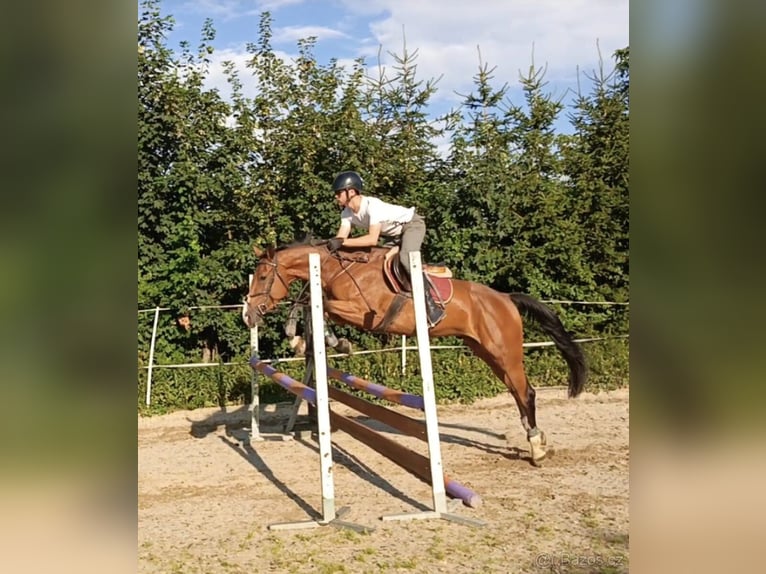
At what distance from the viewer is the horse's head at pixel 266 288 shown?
4762mm

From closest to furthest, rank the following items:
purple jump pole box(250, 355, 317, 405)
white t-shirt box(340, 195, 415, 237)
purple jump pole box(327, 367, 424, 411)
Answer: purple jump pole box(327, 367, 424, 411)
purple jump pole box(250, 355, 317, 405)
white t-shirt box(340, 195, 415, 237)

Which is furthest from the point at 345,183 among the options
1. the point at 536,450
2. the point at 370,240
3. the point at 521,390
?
the point at 536,450

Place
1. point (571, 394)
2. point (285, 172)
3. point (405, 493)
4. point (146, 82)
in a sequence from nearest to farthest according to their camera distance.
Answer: point (405, 493), point (571, 394), point (146, 82), point (285, 172)

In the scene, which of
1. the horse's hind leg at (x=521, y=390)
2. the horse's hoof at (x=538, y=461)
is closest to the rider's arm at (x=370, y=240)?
the horse's hind leg at (x=521, y=390)

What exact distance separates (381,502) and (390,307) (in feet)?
4.81

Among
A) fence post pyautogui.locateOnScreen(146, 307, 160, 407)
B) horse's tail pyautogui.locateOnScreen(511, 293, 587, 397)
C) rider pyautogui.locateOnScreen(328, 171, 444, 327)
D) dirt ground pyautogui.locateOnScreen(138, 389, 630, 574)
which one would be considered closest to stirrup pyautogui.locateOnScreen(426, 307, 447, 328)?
rider pyautogui.locateOnScreen(328, 171, 444, 327)

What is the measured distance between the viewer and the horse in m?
4.80

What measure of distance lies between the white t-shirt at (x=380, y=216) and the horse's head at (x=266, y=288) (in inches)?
24.7

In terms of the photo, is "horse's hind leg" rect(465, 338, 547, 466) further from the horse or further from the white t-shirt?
the white t-shirt

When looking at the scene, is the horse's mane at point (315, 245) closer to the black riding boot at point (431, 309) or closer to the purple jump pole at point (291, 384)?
the black riding boot at point (431, 309)
